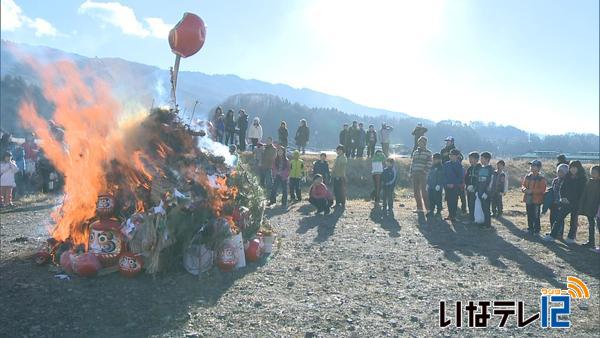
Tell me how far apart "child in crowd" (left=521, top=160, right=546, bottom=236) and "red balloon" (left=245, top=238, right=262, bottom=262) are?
7.37 metres

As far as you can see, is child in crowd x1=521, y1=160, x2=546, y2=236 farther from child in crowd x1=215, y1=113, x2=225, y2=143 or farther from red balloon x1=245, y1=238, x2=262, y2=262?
child in crowd x1=215, y1=113, x2=225, y2=143

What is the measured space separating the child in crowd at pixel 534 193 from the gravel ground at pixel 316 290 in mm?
916

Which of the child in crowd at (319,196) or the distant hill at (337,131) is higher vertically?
the distant hill at (337,131)

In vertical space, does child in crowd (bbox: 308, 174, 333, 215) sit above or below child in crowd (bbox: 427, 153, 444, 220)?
below

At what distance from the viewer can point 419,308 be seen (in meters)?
6.34

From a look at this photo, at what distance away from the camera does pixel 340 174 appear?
48.2ft

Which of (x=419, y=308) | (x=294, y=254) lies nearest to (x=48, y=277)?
(x=294, y=254)

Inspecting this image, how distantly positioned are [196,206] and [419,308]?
3.75 m

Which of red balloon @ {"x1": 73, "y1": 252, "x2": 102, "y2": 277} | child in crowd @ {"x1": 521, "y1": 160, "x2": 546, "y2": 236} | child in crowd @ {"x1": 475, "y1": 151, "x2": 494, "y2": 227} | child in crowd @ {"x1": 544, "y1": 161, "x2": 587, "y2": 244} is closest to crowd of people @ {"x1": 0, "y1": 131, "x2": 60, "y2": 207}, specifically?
red balloon @ {"x1": 73, "y1": 252, "x2": 102, "y2": 277}

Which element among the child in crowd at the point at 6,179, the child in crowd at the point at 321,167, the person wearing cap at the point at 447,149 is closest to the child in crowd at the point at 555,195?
the person wearing cap at the point at 447,149

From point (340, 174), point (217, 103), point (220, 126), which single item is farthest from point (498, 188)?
point (217, 103)

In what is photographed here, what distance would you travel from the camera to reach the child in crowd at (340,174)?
14.6 meters

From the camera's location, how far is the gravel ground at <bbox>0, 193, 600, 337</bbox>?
5.49 metres

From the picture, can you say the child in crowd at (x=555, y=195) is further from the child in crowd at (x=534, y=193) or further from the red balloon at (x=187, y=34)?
the red balloon at (x=187, y=34)
